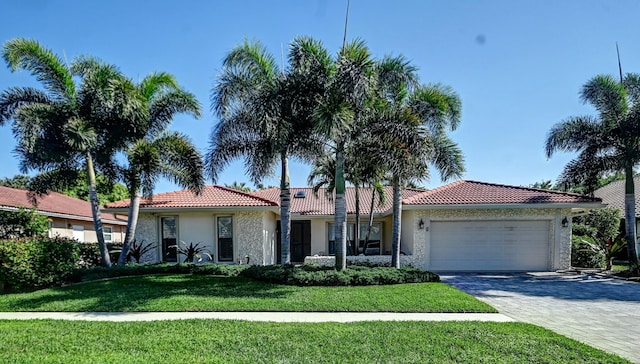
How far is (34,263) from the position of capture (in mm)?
9742

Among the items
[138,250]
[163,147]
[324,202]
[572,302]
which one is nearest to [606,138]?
[572,302]

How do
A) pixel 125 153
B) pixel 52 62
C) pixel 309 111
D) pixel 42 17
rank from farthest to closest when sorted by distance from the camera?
pixel 125 153 → pixel 52 62 → pixel 309 111 → pixel 42 17

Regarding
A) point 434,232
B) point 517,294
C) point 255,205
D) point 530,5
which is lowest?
point 517,294

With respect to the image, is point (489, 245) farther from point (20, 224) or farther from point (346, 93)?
point (20, 224)

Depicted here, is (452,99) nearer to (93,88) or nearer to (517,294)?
(517,294)

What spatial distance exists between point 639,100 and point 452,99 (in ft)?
26.1

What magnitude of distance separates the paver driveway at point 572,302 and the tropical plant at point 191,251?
10.4 m

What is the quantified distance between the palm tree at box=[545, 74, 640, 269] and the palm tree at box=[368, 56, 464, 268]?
230 inches

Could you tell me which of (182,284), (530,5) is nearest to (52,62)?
(182,284)

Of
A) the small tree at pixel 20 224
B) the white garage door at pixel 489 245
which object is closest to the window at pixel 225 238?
Result: the small tree at pixel 20 224

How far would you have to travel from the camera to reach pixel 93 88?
39.5 ft

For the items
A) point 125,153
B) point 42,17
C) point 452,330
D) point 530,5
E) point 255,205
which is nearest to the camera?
point 452,330

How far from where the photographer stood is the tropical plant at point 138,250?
48.3ft

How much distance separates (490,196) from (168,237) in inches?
596
